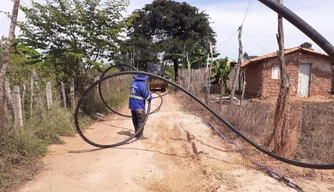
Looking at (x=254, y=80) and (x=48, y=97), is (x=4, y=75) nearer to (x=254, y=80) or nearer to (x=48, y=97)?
(x=48, y=97)

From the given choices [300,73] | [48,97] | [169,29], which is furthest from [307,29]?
[169,29]

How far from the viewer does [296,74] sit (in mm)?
19344

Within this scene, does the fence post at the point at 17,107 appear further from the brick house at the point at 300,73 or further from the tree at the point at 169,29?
the tree at the point at 169,29

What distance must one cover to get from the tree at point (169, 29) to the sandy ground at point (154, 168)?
84.3 ft

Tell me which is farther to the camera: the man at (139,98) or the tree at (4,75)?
the man at (139,98)

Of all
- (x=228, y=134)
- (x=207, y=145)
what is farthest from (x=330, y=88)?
(x=207, y=145)

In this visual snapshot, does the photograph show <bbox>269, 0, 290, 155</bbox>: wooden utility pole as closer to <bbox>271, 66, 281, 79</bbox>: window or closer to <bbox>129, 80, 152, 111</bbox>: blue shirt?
<bbox>129, 80, 152, 111</bbox>: blue shirt

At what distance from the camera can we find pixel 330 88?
19672mm

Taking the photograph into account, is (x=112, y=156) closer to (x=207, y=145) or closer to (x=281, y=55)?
(x=207, y=145)

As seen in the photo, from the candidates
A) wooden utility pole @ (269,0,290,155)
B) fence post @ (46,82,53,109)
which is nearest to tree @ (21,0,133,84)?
fence post @ (46,82,53,109)

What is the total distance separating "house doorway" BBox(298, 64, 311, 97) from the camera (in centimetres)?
1952

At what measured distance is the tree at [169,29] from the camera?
32.9m

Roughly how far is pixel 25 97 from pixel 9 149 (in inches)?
105

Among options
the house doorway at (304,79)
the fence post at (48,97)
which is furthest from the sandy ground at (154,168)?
the house doorway at (304,79)
